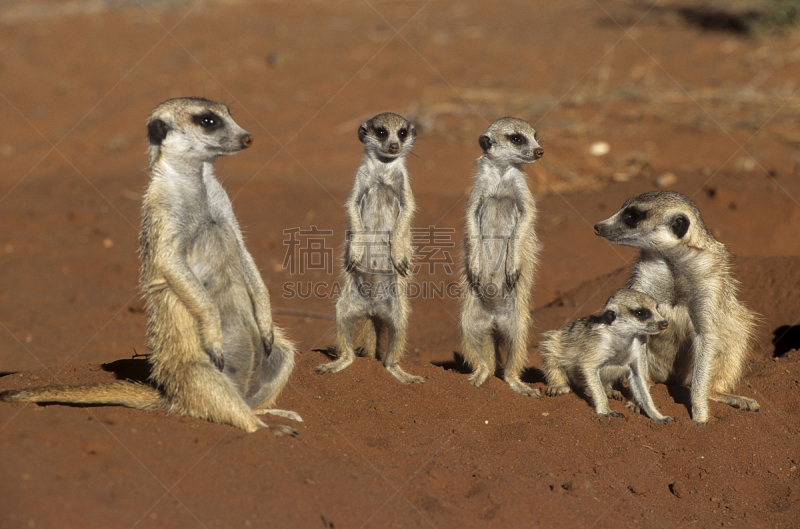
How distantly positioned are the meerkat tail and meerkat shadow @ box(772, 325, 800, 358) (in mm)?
4596

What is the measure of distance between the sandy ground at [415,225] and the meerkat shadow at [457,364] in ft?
0.16

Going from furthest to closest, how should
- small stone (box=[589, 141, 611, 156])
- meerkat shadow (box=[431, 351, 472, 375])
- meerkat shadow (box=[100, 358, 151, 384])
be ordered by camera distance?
small stone (box=[589, 141, 611, 156]), meerkat shadow (box=[431, 351, 472, 375]), meerkat shadow (box=[100, 358, 151, 384])

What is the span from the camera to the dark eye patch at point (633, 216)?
436 centimetres

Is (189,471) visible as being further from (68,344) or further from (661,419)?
(68,344)

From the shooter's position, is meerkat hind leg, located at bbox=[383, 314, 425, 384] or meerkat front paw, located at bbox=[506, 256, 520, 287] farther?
meerkat front paw, located at bbox=[506, 256, 520, 287]

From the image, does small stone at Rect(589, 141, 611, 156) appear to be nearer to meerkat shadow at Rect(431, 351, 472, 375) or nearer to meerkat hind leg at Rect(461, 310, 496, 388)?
meerkat shadow at Rect(431, 351, 472, 375)

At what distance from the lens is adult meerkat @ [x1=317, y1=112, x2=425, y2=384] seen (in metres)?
4.83

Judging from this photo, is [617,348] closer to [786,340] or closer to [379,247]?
[379,247]

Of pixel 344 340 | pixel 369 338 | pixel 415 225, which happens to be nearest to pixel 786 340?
pixel 369 338

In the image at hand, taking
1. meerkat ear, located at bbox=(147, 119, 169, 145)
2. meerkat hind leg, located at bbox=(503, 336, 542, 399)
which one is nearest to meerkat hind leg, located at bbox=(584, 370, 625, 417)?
meerkat hind leg, located at bbox=(503, 336, 542, 399)

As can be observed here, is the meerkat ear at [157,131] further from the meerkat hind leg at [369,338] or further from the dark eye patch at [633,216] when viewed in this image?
the dark eye patch at [633,216]

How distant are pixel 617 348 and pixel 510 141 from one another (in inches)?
60.6

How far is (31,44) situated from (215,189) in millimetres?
15038

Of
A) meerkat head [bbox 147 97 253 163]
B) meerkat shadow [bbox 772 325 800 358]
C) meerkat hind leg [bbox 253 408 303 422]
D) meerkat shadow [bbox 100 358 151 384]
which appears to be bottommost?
meerkat shadow [bbox 772 325 800 358]
